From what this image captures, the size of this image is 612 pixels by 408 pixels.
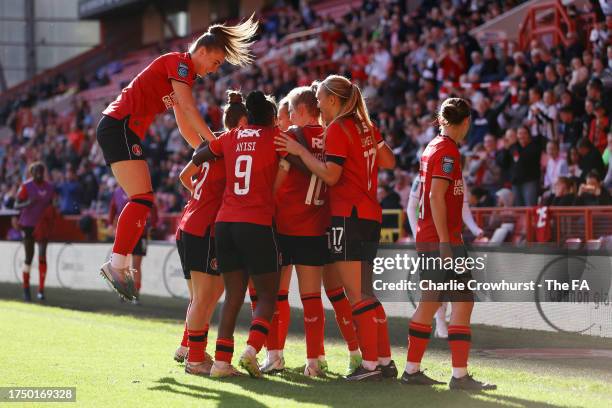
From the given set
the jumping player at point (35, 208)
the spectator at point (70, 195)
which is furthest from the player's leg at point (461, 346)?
the spectator at point (70, 195)

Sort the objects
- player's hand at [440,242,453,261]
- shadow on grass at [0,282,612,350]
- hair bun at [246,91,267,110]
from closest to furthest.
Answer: player's hand at [440,242,453,261], hair bun at [246,91,267,110], shadow on grass at [0,282,612,350]

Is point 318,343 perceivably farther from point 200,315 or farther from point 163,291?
point 163,291

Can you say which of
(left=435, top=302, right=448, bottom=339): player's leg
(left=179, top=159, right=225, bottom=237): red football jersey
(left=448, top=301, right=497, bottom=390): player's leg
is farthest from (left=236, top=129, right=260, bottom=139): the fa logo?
(left=435, top=302, right=448, bottom=339): player's leg

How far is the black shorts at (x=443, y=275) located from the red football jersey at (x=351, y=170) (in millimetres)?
561

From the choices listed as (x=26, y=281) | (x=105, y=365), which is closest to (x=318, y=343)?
(x=105, y=365)

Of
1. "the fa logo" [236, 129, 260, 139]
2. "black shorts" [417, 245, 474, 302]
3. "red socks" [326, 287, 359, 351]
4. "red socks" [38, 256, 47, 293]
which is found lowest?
"red socks" [38, 256, 47, 293]

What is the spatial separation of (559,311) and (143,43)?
34.7 metres

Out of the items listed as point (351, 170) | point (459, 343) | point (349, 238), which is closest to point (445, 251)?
point (459, 343)

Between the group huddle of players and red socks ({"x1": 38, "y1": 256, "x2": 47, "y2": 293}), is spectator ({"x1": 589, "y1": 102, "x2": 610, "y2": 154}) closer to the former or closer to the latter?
the group huddle of players

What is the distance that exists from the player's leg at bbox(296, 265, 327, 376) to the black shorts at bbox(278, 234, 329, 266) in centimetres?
7

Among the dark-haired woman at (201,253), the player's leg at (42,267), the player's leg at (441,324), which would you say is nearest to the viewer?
the dark-haired woman at (201,253)

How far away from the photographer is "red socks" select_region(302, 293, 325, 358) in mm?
7496

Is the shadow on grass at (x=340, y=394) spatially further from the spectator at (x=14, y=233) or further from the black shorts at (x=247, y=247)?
the spectator at (x=14, y=233)

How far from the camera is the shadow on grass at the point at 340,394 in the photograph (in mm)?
6289
